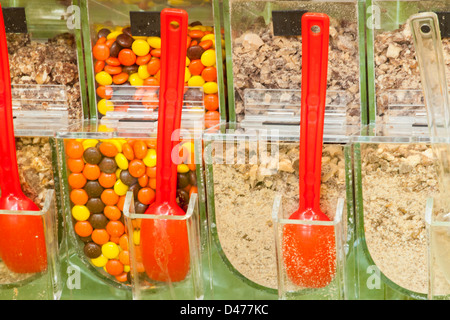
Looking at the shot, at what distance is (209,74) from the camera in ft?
3.75

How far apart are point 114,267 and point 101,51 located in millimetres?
393

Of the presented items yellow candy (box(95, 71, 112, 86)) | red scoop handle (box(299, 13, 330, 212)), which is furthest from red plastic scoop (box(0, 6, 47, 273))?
red scoop handle (box(299, 13, 330, 212))

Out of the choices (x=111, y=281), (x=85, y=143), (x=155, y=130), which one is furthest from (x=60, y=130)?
(x=111, y=281)

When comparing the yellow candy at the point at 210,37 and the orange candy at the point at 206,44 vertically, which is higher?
the yellow candy at the point at 210,37

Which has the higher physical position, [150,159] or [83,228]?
[150,159]

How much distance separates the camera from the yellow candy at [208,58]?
1.13 meters

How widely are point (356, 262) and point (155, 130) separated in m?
0.39

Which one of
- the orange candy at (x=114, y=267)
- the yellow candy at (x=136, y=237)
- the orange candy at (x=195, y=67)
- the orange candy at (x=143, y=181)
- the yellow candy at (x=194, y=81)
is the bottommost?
the orange candy at (x=114, y=267)

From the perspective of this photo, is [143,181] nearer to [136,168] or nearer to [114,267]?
[136,168]

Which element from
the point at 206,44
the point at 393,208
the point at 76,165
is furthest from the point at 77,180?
the point at 393,208

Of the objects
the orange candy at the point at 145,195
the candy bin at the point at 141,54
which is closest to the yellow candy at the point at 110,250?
the orange candy at the point at 145,195

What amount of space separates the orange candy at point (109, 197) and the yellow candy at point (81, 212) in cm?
4

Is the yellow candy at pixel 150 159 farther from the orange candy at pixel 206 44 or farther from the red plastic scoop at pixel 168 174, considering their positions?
the orange candy at pixel 206 44

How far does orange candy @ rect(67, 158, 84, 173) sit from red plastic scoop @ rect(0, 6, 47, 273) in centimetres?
9
